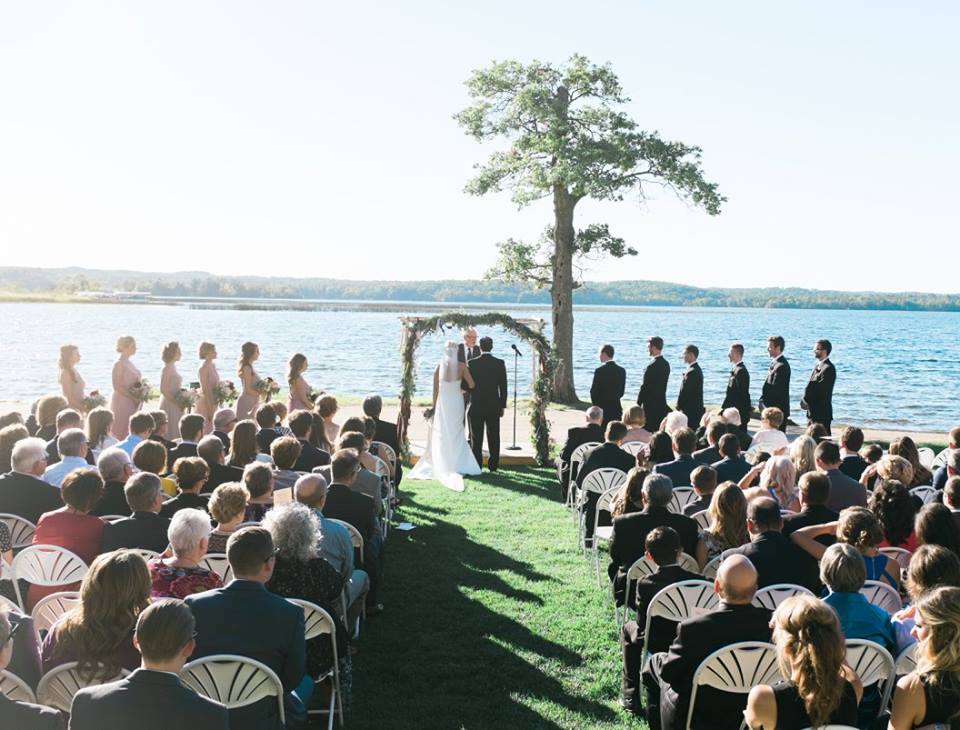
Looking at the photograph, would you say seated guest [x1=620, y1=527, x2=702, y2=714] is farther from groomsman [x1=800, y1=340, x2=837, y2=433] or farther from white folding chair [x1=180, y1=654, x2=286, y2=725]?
groomsman [x1=800, y1=340, x2=837, y2=433]

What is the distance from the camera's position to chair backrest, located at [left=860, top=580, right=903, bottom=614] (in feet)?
16.4

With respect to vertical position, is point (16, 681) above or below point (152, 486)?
below

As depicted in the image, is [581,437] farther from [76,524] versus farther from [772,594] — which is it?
[76,524]

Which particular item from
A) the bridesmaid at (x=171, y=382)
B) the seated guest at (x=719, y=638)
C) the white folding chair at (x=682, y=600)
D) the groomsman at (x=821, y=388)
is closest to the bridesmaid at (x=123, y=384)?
the bridesmaid at (x=171, y=382)

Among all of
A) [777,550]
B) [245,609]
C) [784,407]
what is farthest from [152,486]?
[784,407]

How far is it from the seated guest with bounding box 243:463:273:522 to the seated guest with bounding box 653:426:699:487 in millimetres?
3561

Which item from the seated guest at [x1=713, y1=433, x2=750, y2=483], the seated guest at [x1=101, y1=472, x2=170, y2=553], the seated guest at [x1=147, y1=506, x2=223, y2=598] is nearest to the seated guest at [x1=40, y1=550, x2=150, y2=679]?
the seated guest at [x1=147, y1=506, x2=223, y2=598]

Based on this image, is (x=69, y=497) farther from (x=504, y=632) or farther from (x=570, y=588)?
(x=570, y=588)

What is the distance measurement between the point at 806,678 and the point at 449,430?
32.6 feet

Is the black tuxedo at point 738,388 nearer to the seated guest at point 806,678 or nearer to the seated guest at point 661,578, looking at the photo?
the seated guest at point 661,578

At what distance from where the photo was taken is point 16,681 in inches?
139

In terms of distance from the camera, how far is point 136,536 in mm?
5516

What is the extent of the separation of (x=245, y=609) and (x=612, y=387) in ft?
31.5

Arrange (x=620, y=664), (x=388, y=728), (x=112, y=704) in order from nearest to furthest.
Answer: (x=112, y=704) → (x=388, y=728) → (x=620, y=664)
